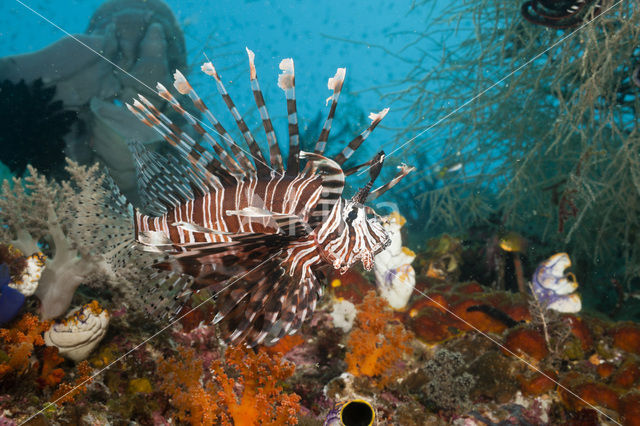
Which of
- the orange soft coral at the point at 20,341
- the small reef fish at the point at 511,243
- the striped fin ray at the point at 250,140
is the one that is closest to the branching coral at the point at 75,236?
the orange soft coral at the point at 20,341

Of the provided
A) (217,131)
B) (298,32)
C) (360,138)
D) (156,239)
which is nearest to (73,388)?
(156,239)

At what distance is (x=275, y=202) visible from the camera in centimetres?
249

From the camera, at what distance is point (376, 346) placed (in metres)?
3.39

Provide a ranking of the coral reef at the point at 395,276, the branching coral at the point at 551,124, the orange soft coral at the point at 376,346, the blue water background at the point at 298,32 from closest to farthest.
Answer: the orange soft coral at the point at 376,346 → the coral reef at the point at 395,276 → the branching coral at the point at 551,124 → the blue water background at the point at 298,32

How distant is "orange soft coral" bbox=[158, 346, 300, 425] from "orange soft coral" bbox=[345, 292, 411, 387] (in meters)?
0.96

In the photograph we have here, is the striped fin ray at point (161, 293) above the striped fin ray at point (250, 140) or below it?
below

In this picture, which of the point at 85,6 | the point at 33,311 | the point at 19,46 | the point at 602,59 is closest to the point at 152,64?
the point at 33,311

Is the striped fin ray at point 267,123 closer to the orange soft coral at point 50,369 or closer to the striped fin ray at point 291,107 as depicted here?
the striped fin ray at point 291,107

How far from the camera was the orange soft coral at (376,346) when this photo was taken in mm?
3326

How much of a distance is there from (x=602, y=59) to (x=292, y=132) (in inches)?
226

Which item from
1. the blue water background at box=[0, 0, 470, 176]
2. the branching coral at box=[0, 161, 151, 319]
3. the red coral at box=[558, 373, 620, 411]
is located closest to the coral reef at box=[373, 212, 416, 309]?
the red coral at box=[558, 373, 620, 411]

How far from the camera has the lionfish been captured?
2035 millimetres

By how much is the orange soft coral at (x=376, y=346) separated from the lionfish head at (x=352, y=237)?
132 centimetres

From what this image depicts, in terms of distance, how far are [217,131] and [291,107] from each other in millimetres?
592
